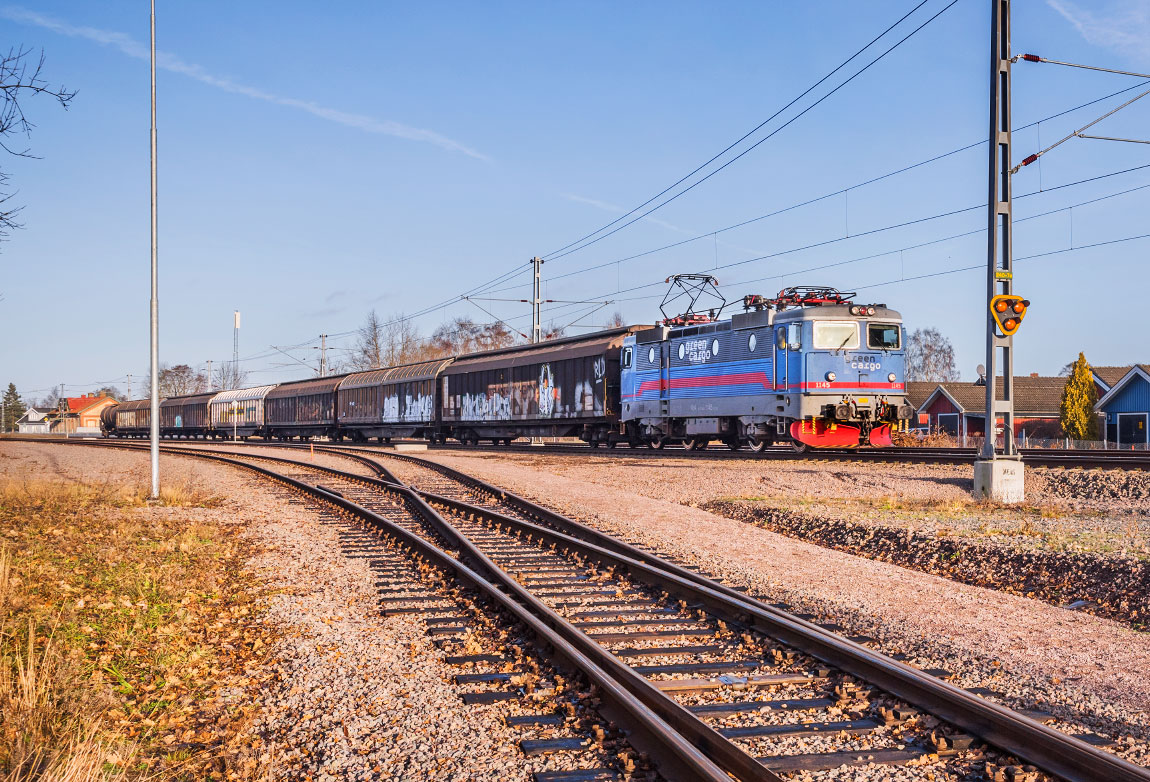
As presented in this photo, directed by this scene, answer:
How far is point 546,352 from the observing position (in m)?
33.4

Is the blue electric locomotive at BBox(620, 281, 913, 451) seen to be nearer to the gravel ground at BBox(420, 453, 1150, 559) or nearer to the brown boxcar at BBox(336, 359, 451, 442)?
the gravel ground at BBox(420, 453, 1150, 559)

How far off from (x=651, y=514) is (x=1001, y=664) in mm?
8158

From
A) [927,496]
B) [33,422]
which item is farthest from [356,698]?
[33,422]

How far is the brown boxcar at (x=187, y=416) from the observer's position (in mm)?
64750

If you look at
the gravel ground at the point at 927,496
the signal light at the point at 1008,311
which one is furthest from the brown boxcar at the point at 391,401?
the signal light at the point at 1008,311

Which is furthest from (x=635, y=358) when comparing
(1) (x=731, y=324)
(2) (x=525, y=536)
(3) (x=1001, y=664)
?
(3) (x=1001, y=664)

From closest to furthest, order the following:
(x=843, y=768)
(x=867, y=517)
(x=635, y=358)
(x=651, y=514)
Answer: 1. (x=843, y=768)
2. (x=867, y=517)
3. (x=651, y=514)
4. (x=635, y=358)

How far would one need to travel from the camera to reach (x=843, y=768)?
13.3ft

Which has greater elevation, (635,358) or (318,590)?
(635,358)

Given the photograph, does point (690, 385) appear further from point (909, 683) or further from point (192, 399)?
point (192, 399)

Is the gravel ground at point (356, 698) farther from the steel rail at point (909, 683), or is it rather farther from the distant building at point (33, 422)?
the distant building at point (33, 422)

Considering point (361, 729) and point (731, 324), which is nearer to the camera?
point (361, 729)

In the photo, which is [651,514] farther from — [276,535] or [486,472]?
[486,472]

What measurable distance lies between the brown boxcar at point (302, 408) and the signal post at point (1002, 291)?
41.0 meters
